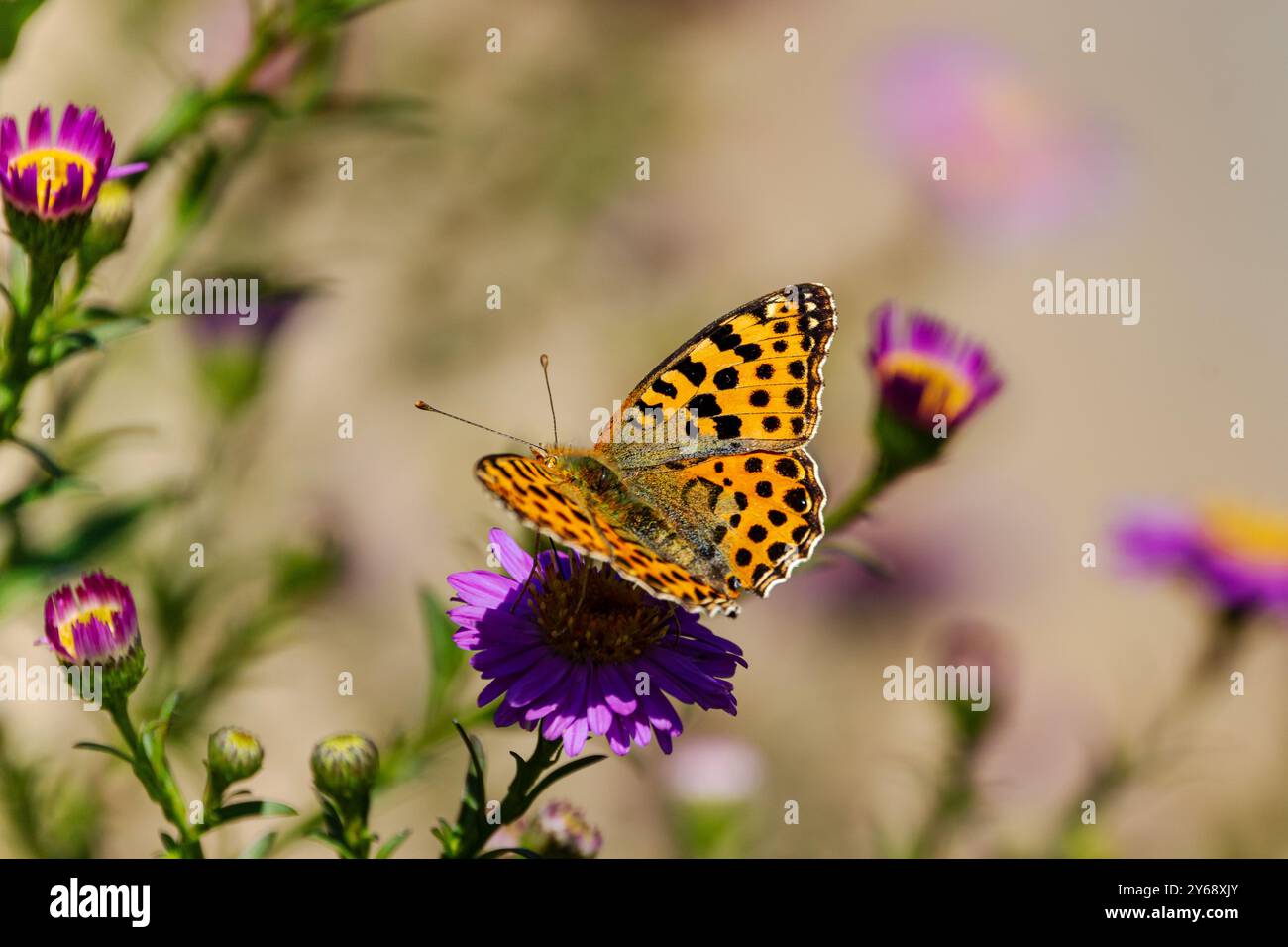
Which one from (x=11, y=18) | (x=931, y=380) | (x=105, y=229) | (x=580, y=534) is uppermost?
(x=11, y=18)

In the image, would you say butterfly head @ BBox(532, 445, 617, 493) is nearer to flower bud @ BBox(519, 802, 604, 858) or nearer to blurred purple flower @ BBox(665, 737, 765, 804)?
flower bud @ BBox(519, 802, 604, 858)

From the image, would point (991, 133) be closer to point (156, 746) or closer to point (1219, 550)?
point (1219, 550)

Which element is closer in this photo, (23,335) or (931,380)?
(23,335)

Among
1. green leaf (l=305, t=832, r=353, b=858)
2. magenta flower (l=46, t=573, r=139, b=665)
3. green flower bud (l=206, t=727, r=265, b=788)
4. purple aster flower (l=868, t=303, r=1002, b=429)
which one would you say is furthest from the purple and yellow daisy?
purple aster flower (l=868, t=303, r=1002, b=429)

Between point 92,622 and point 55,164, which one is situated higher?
point 55,164

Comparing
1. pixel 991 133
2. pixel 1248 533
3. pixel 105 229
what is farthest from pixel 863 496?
pixel 991 133

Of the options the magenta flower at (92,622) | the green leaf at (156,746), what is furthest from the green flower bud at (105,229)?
the green leaf at (156,746)
